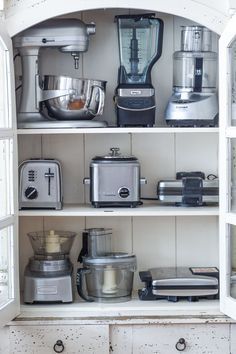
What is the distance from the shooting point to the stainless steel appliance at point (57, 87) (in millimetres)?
2861

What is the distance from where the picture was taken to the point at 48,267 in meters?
2.91

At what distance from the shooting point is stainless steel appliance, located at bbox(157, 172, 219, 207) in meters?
2.96

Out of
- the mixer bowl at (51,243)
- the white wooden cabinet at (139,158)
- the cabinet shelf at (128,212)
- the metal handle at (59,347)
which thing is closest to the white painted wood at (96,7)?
the white wooden cabinet at (139,158)

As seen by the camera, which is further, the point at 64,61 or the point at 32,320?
the point at 64,61

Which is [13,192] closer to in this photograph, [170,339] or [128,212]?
[128,212]

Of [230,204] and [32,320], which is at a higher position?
[230,204]

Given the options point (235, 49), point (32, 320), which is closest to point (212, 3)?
point (235, 49)

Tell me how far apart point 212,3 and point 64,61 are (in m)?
0.71

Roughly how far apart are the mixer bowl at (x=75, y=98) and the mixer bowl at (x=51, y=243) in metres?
0.49

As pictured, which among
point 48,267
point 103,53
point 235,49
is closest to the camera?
point 235,49

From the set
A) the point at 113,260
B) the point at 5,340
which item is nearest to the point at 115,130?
the point at 113,260

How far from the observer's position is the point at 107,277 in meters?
2.94

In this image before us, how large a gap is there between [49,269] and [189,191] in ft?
2.14

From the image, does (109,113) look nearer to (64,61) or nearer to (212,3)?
(64,61)
